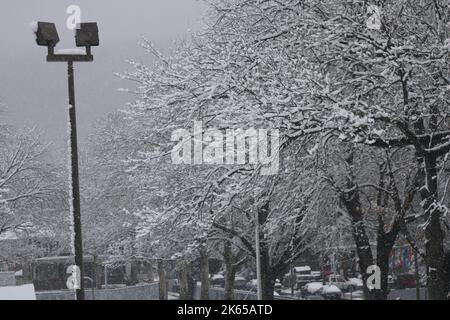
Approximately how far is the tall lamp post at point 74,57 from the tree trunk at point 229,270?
16140mm

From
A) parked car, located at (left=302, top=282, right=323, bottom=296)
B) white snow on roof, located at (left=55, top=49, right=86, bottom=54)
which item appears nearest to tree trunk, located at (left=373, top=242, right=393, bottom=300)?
white snow on roof, located at (left=55, top=49, right=86, bottom=54)

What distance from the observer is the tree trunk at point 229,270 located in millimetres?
27906

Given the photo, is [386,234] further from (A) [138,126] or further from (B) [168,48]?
(A) [138,126]

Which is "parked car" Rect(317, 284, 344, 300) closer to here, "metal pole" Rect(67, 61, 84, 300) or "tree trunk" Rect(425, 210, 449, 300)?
"tree trunk" Rect(425, 210, 449, 300)

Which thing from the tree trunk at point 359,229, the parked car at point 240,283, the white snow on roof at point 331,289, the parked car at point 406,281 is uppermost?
the tree trunk at point 359,229

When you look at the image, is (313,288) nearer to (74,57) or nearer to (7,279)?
(7,279)

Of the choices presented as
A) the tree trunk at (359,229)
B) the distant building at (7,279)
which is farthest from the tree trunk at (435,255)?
the distant building at (7,279)

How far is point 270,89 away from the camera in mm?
12117

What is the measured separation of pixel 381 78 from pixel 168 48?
11.9 meters

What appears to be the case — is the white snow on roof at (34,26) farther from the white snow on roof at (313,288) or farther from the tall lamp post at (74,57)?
the white snow on roof at (313,288)

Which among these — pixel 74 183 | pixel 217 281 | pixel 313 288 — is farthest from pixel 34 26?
pixel 217 281

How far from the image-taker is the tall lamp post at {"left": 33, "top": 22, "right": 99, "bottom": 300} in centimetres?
1171

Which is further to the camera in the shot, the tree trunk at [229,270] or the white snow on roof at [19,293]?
the tree trunk at [229,270]
